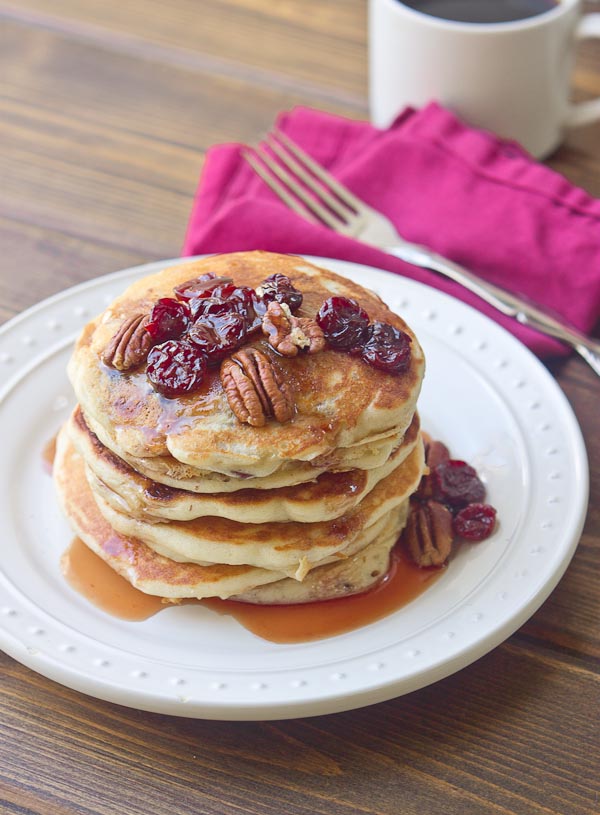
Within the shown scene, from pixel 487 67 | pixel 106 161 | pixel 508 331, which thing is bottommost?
pixel 106 161

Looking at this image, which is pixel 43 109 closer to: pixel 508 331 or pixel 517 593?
pixel 508 331

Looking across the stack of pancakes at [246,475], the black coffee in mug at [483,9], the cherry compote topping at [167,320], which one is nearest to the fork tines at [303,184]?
the black coffee in mug at [483,9]

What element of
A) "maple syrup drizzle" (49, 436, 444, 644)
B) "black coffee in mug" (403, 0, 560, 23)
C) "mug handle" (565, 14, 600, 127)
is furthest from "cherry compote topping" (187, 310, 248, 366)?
"mug handle" (565, 14, 600, 127)

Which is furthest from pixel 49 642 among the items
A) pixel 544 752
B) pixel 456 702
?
pixel 544 752

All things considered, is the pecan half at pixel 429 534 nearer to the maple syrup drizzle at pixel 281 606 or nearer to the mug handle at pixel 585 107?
the maple syrup drizzle at pixel 281 606

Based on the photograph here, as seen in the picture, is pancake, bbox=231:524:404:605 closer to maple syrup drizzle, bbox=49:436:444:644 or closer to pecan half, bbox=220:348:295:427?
maple syrup drizzle, bbox=49:436:444:644

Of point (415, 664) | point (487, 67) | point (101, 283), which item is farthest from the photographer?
point (487, 67)

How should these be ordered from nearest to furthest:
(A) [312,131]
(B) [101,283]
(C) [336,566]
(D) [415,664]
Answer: (D) [415,664]
(C) [336,566]
(B) [101,283]
(A) [312,131]
